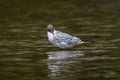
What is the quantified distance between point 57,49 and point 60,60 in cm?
197

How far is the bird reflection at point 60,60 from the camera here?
1359cm

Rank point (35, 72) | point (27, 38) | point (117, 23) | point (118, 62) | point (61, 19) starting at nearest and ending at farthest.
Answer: point (35, 72)
point (118, 62)
point (27, 38)
point (117, 23)
point (61, 19)

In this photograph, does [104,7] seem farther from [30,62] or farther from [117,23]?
[30,62]

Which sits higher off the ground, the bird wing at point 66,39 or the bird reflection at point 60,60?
the bird wing at point 66,39

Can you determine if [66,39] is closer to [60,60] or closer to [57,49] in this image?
[57,49]

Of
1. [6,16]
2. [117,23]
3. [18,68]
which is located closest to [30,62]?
[18,68]

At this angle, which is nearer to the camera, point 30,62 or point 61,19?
point 30,62

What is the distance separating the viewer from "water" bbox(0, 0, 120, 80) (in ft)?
43.9

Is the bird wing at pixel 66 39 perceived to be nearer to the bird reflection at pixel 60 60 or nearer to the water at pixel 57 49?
the water at pixel 57 49

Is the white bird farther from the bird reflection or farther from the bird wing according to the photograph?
the bird reflection

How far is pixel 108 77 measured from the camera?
1255cm

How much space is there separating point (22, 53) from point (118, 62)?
10.1 ft

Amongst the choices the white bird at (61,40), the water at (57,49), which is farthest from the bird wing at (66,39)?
the water at (57,49)

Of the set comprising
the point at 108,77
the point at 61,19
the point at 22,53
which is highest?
the point at 61,19
